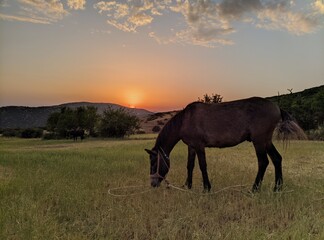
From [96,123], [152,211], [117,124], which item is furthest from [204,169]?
[96,123]

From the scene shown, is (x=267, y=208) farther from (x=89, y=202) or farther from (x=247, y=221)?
(x=89, y=202)

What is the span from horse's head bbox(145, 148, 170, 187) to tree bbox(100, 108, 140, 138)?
40.3 meters

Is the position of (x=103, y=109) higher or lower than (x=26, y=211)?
higher

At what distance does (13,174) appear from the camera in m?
12.6

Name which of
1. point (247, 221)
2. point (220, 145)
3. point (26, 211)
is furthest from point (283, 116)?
point (26, 211)

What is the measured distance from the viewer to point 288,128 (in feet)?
32.3

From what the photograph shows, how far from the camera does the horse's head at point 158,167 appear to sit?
950 cm

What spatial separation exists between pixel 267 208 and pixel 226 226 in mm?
1764

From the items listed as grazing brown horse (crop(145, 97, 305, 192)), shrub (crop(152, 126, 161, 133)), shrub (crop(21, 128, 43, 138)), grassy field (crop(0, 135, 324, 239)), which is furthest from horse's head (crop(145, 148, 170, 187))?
shrub (crop(152, 126, 161, 133))

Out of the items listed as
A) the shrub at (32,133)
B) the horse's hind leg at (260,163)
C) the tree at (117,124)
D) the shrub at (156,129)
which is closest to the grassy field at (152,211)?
the horse's hind leg at (260,163)

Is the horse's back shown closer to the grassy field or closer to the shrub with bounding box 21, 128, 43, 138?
the grassy field

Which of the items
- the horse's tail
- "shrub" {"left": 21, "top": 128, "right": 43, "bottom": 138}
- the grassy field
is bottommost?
the grassy field

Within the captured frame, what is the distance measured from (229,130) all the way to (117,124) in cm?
4156

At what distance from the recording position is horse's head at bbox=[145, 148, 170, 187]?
950 centimetres
